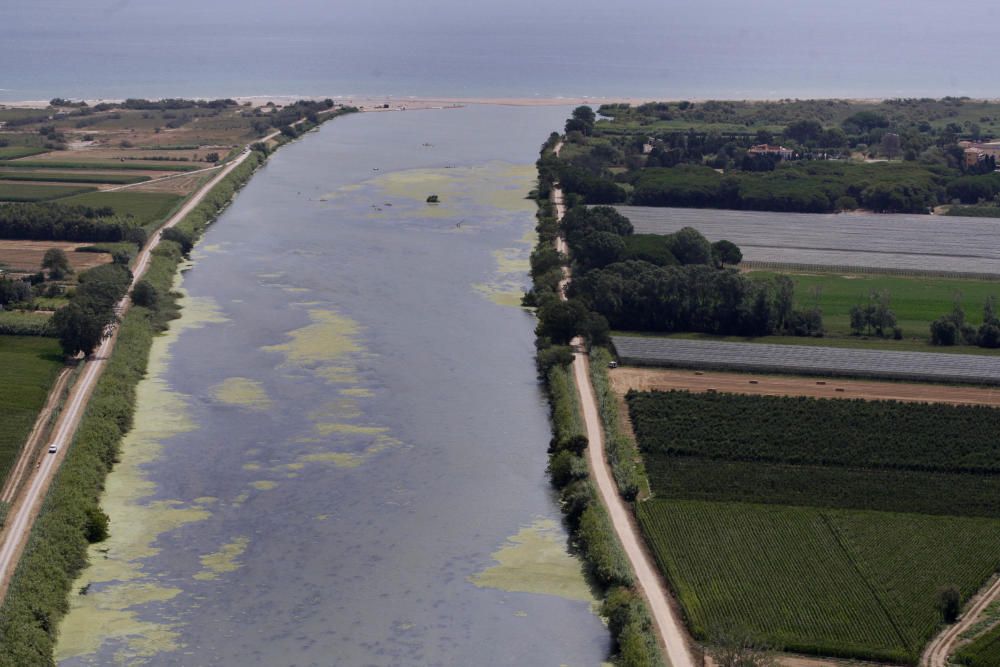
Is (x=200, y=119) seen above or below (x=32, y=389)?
above

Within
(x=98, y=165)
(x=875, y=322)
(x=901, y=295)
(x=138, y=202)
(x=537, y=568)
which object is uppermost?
(x=98, y=165)

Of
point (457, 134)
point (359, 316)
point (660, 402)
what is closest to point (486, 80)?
point (457, 134)

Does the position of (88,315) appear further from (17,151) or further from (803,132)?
(803,132)

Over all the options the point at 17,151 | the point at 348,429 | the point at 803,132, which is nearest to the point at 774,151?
the point at 803,132

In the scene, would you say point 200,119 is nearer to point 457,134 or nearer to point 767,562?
point 457,134

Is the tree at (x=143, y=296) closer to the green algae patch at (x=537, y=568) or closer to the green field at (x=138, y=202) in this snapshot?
the green field at (x=138, y=202)

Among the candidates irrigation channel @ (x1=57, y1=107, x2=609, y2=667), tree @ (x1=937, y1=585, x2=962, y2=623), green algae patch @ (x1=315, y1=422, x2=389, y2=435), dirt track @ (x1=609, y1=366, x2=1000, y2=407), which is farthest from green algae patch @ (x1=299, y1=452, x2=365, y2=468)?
tree @ (x1=937, y1=585, x2=962, y2=623)
